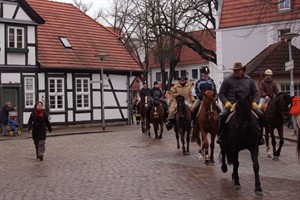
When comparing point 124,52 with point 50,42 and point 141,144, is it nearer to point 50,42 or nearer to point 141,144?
point 50,42

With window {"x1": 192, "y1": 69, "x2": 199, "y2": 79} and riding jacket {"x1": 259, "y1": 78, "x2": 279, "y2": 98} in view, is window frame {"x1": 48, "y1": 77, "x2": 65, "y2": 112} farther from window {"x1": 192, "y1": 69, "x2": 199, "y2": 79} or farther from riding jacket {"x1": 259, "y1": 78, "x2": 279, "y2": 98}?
window {"x1": 192, "y1": 69, "x2": 199, "y2": 79}

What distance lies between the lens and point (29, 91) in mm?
30516

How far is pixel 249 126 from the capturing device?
33.3 ft

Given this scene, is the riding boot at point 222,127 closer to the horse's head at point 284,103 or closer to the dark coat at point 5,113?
the horse's head at point 284,103

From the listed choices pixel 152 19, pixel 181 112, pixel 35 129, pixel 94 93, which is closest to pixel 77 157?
pixel 35 129

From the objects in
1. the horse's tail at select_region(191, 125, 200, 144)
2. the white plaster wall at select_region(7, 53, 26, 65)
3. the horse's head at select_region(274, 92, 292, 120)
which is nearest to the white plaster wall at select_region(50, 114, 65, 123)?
the white plaster wall at select_region(7, 53, 26, 65)

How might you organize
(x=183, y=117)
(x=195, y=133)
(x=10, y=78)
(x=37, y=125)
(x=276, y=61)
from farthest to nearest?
(x=276, y=61), (x=10, y=78), (x=37, y=125), (x=183, y=117), (x=195, y=133)

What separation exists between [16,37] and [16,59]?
4.00 ft

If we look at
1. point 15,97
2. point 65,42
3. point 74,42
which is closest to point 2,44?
point 15,97

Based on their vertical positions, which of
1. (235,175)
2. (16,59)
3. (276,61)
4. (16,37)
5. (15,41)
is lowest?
(235,175)

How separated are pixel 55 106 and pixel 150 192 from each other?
2243 cm

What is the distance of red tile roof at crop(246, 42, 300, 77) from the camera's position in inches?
1187

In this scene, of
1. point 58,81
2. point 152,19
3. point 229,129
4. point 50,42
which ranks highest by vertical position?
point 152,19

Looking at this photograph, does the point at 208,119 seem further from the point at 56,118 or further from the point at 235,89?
the point at 56,118
